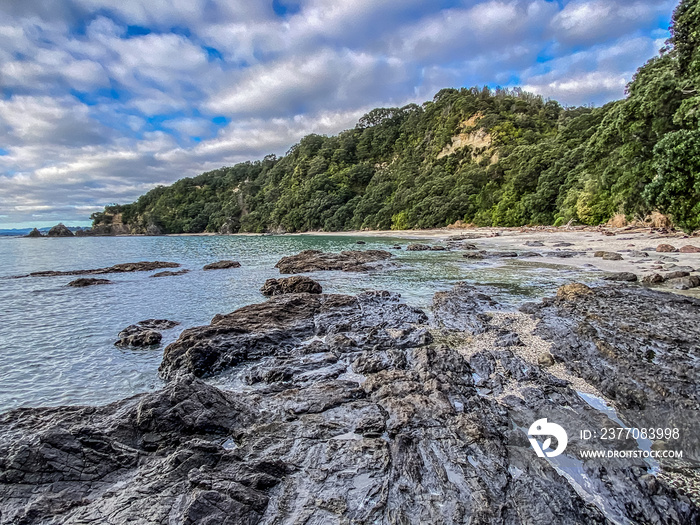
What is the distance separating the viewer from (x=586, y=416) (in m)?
4.13

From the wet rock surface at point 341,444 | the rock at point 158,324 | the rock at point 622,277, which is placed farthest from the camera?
the rock at point 622,277

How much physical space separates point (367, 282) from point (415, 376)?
9956 mm

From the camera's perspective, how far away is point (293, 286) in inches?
506

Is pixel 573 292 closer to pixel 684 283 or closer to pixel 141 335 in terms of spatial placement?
pixel 684 283

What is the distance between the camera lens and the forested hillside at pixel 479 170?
58.0ft

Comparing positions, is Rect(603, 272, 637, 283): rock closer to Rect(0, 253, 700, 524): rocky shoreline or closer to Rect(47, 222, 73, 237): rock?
Rect(0, 253, 700, 524): rocky shoreline

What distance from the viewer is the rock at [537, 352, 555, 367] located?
577 centimetres

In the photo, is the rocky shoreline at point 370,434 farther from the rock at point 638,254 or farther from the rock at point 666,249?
the rock at point 666,249

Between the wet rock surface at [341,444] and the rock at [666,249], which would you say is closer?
the wet rock surface at [341,444]

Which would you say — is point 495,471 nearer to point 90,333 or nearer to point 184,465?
point 184,465

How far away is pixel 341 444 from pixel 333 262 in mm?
17629

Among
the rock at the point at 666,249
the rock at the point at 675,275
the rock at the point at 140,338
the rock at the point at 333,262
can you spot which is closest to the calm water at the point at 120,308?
the rock at the point at 140,338

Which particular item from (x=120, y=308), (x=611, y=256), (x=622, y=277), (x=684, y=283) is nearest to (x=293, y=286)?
(x=120, y=308)

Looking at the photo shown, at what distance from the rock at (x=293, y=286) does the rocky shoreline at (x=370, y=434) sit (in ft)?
17.8
